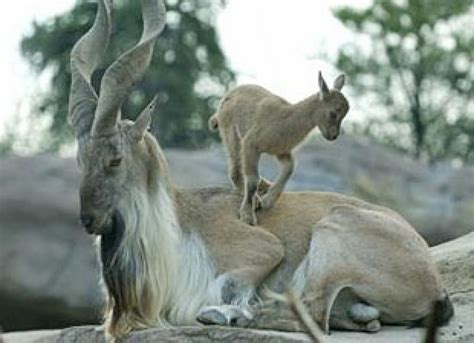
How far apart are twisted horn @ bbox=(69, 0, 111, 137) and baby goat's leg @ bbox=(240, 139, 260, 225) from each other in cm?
87

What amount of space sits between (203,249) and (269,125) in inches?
30.0

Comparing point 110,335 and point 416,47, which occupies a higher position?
point 110,335

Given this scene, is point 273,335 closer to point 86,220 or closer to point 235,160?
point 86,220

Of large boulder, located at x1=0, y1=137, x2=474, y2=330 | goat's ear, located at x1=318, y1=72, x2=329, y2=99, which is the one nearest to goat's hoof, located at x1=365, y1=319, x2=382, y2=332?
goat's ear, located at x1=318, y1=72, x2=329, y2=99

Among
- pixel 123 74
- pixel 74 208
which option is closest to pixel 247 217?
pixel 123 74

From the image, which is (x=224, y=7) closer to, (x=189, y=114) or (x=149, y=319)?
(x=189, y=114)

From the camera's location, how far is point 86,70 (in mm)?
7668

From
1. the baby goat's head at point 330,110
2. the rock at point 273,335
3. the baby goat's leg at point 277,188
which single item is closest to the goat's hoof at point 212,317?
the rock at point 273,335

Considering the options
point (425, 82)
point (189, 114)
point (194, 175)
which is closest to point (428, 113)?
point (425, 82)

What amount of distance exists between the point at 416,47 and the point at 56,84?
11223mm

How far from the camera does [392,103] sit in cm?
3666

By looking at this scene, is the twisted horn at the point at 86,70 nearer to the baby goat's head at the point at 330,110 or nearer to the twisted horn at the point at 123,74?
the twisted horn at the point at 123,74

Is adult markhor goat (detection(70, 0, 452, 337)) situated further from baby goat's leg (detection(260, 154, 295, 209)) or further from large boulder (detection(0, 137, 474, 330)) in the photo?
large boulder (detection(0, 137, 474, 330))

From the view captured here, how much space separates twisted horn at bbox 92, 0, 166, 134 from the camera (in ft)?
23.5
